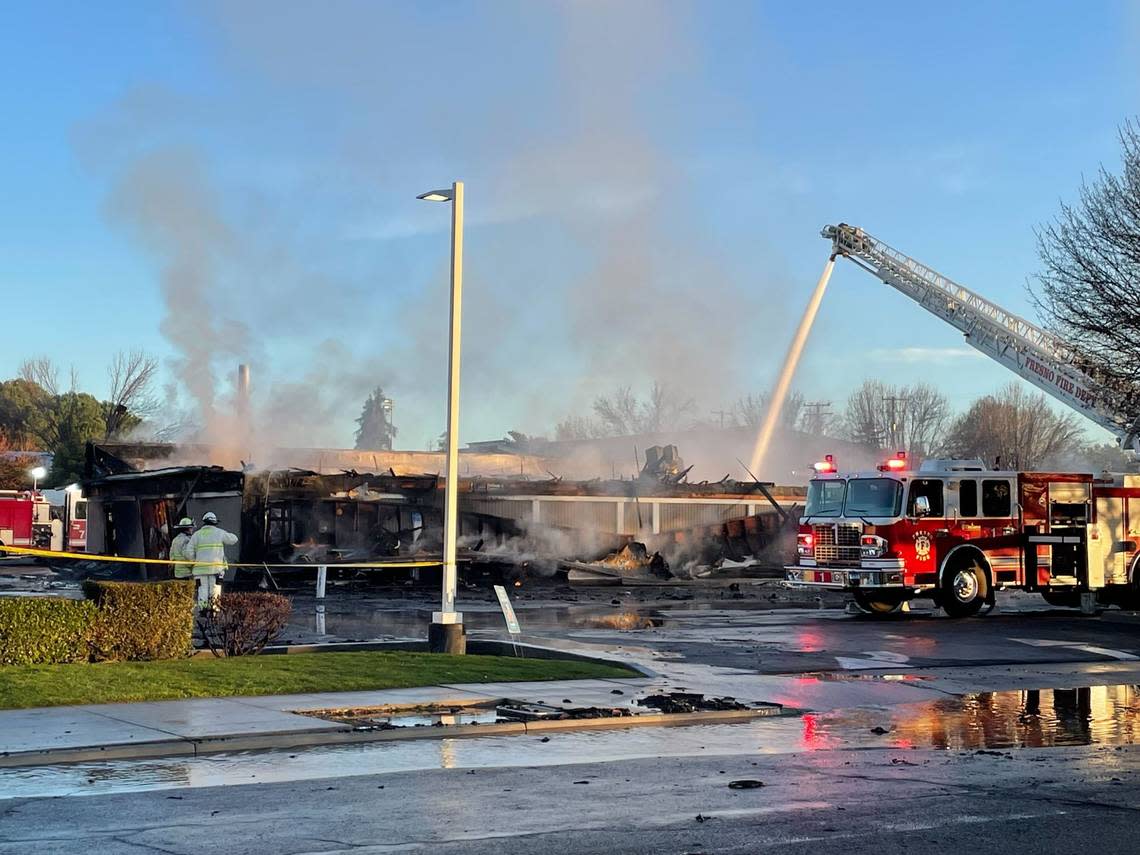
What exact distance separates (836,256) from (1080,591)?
46.7 ft

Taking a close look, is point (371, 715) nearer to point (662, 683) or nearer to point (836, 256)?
point (662, 683)

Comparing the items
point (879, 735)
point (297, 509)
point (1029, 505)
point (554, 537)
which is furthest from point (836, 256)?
point (879, 735)

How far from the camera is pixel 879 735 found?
11.5 metres

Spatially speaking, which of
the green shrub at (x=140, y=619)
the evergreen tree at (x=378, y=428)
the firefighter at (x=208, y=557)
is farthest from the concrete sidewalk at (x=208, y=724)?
Answer: the evergreen tree at (x=378, y=428)

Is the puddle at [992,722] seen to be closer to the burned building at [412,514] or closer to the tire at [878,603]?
the tire at [878,603]

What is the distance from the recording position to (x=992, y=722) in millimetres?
12398

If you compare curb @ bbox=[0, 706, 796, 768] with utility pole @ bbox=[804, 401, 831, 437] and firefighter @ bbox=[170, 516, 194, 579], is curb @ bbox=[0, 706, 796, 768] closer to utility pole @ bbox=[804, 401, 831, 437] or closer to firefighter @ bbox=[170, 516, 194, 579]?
firefighter @ bbox=[170, 516, 194, 579]

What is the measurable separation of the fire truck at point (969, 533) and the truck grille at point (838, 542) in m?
0.02

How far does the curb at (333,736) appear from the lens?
9.50m

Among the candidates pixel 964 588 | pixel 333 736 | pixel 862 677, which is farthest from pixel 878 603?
pixel 333 736

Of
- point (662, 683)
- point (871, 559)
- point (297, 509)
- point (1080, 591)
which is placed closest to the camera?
point (662, 683)

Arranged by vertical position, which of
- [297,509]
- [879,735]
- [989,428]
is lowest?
[879,735]

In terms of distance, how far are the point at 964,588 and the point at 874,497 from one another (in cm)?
239

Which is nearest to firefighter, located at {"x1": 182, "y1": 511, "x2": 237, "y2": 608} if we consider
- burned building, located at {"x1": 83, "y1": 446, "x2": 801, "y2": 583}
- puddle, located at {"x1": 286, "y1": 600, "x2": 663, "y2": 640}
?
puddle, located at {"x1": 286, "y1": 600, "x2": 663, "y2": 640}
